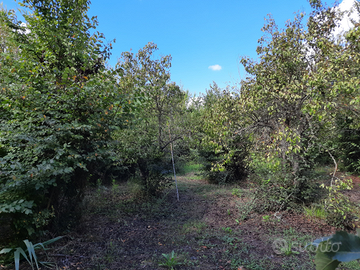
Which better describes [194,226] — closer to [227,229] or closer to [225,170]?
[227,229]

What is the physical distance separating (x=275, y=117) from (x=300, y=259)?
2994mm

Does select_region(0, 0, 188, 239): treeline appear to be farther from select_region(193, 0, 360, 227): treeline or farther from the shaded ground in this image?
select_region(193, 0, 360, 227): treeline

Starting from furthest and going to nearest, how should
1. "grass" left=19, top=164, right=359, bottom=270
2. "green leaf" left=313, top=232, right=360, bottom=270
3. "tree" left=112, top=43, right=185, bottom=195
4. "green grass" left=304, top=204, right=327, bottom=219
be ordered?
"tree" left=112, top=43, right=185, bottom=195, "green grass" left=304, top=204, right=327, bottom=219, "grass" left=19, top=164, right=359, bottom=270, "green leaf" left=313, top=232, right=360, bottom=270

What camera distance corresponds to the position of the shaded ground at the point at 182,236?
309 cm

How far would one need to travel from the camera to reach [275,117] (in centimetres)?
512

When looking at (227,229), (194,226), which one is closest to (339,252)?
(227,229)

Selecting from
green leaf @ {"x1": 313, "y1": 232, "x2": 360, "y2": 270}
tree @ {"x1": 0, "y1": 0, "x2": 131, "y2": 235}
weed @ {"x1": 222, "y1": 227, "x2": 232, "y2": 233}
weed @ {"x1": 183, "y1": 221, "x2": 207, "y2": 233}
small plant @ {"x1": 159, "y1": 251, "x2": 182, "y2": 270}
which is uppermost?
tree @ {"x1": 0, "y1": 0, "x2": 131, "y2": 235}

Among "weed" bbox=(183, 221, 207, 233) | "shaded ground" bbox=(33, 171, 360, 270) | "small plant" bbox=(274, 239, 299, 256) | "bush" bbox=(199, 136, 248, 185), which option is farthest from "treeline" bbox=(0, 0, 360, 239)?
"bush" bbox=(199, 136, 248, 185)

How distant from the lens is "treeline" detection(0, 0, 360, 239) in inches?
120

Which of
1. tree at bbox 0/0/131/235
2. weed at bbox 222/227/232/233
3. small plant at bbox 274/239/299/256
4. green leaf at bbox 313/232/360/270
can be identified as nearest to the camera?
green leaf at bbox 313/232/360/270

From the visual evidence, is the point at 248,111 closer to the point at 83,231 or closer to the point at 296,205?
the point at 296,205

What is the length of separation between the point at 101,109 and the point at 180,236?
2.71 metres

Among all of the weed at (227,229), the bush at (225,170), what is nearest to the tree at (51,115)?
the weed at (227,229)

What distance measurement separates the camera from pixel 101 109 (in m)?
3.52
